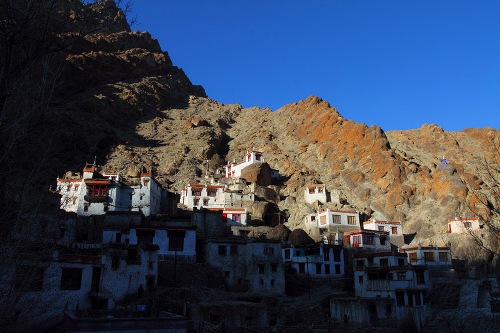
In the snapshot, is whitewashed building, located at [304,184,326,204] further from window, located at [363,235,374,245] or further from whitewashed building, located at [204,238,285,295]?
whitewashed building, located at [204,238,285,295]

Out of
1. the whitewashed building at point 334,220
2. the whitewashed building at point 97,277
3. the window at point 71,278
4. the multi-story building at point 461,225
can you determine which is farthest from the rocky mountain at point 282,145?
the window at point 71,278

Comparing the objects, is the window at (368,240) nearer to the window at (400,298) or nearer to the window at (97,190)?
the window at (400,298)

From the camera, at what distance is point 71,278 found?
29719 mm

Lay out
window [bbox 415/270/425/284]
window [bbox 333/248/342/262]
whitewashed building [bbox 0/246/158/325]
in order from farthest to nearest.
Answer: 1. window [bbox 333/248/342/262]
2. window [bbox 415/270/425/284]
3. whitewashed building [bbox 0/246/158/325]

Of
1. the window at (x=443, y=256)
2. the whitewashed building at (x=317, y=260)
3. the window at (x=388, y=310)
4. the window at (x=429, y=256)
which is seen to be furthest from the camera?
the window at (x=429, y=256)

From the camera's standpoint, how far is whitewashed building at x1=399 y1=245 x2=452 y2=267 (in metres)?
52.5

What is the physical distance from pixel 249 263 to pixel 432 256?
2603 centimetres

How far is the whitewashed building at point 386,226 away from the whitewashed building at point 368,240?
3.75 m

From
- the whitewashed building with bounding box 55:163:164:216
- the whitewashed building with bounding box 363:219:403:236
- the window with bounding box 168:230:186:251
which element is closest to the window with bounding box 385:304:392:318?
the window with bounding box 168:230:186:251

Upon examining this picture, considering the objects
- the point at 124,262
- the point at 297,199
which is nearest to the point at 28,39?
the point at 124,262

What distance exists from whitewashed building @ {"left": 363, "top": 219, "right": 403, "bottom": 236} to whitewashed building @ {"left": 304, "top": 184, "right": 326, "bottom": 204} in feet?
33.6

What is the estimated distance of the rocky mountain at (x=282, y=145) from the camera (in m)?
72.5

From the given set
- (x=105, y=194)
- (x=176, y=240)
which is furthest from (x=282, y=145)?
(x=176, y=240)

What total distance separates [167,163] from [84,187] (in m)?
32.4
